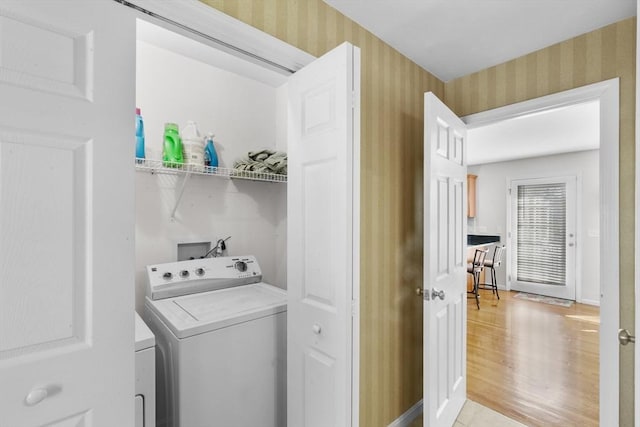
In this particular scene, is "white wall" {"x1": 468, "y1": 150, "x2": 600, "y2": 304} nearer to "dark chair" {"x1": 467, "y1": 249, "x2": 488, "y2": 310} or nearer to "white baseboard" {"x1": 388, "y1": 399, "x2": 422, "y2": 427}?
"dark chair" {"x1": 467, "y1": 249, "x2": 488, "y2": 310}

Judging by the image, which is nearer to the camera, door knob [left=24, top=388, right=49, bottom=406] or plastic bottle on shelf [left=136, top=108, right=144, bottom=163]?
door knob [left=24, top=388, right=49, bottom=406]

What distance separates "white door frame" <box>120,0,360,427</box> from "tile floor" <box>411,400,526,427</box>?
4.11 ft

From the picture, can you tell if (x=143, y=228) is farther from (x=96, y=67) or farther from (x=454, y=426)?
(x=454, y=426)

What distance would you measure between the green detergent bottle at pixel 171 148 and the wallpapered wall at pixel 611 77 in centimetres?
215

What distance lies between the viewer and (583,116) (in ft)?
10.5

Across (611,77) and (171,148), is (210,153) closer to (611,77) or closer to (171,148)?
(171,148)

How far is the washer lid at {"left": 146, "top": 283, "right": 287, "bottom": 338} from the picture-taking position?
140cm

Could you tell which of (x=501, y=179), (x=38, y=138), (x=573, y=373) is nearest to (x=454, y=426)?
(x=573, y=373)

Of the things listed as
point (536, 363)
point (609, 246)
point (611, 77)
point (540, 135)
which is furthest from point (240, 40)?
point (540, 135)

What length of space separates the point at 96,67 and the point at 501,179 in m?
6.50

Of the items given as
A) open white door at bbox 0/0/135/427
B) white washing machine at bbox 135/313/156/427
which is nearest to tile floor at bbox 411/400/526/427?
white washing machine at bbox 135/313/156/427

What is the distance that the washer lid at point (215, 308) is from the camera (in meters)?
1.40

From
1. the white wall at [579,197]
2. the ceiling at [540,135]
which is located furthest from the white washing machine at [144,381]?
the white wall at [579,197]

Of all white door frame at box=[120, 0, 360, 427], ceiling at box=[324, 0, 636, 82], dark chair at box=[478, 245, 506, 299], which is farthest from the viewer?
dark chair at box=[478, 245, 506, 299]
